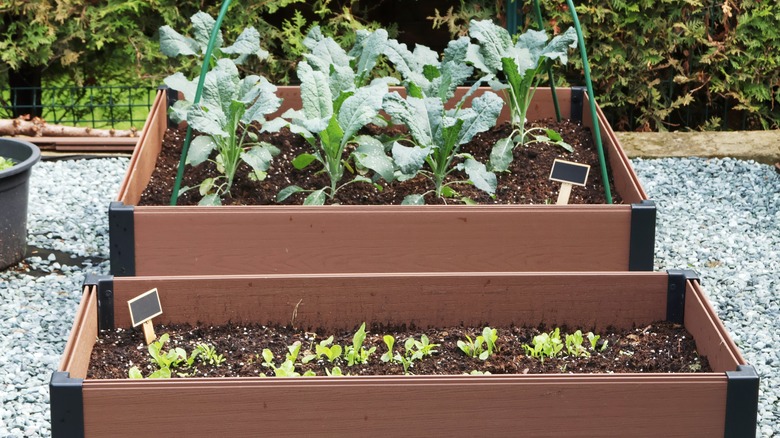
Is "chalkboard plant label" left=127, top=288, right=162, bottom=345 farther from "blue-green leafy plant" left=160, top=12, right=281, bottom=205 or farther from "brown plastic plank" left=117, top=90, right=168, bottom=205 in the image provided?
"blue-green leafy plant" left=160, top=12, right=281, bottom=205

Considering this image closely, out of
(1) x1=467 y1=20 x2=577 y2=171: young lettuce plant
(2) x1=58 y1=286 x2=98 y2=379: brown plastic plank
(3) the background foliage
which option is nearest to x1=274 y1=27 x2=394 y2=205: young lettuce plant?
(1) x1=467 y1=20 x2=577 y2=171: young lettuce plant

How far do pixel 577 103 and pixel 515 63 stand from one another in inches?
21.4

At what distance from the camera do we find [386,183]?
3.54 meters

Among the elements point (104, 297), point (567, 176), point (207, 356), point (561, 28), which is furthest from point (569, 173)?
point (561, 28)

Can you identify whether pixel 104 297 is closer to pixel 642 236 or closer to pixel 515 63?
pixel 642 236

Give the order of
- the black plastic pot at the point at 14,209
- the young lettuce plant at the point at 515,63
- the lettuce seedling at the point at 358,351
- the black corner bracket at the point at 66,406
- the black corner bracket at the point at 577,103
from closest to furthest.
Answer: the black corner bracket at the point at 66,406 < the lettuce seedling at the point at 358,351 < the young lettuce plant at the point at 515,63 < the black plastic pot at the point at 14,209 < the black corner bracket at the point at 577,103

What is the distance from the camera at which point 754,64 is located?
17.1 ft

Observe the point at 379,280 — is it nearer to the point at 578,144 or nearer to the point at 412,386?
the point at 412,386

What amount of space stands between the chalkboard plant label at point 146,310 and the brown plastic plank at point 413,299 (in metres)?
0.04

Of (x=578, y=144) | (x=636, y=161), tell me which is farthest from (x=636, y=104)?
(x=578, y=144)

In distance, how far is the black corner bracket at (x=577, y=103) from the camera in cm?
408

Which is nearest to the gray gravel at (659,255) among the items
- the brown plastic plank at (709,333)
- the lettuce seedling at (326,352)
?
the brown plastic plank at (709,333)

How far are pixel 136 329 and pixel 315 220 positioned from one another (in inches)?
24.9

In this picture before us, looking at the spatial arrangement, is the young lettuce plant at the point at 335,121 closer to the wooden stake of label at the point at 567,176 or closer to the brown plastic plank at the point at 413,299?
the wooden stake of label at the point at 567,176
